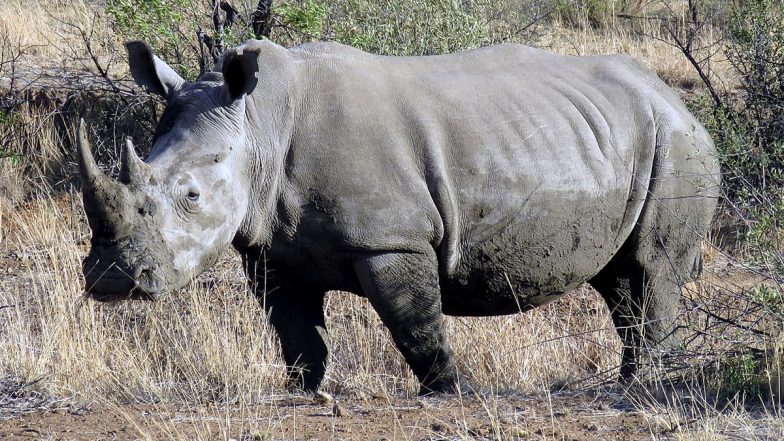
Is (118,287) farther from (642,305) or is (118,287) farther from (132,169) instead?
(642,305)

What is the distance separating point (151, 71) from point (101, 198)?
→ 46.3 inches

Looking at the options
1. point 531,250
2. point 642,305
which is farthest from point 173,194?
point 642,305

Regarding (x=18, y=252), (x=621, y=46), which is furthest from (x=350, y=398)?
(x=621, y=46)

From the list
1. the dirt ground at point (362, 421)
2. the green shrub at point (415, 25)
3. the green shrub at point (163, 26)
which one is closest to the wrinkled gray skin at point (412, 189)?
the dirt ground at point (362, 421)

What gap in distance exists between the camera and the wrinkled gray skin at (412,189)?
209 inches

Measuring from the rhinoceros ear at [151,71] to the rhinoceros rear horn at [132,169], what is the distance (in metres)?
0.81

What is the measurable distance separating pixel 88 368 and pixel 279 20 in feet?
14.3

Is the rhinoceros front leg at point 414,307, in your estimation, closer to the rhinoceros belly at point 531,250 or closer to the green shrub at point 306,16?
the rhinoceros belly at point 531,250

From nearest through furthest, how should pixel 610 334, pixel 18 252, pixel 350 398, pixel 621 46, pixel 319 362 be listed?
pixel 350 398
pixel 319 362
pixel 610 334
pixel 18 252
pixel 621 46

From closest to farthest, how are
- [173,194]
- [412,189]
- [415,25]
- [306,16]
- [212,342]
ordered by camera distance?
1. [173,194]
2. [412,189]
3. [212,342]
4. [306,16]
5. [415,25]

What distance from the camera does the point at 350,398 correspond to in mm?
5668

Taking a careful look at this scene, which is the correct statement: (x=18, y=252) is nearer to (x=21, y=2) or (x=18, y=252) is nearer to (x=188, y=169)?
(x=188, y=169)

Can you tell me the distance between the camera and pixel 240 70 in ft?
17.9

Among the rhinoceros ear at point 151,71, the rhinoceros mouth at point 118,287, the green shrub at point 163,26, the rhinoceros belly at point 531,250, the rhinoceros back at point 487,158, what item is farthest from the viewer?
the green shrub at point 163,26
